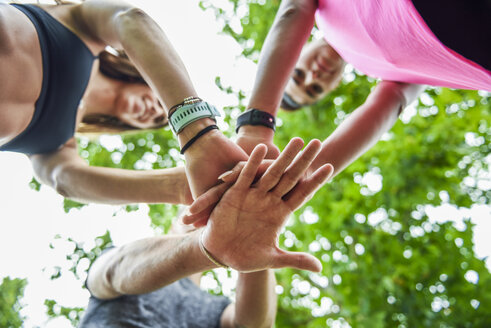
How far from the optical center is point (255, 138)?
4.57 feet

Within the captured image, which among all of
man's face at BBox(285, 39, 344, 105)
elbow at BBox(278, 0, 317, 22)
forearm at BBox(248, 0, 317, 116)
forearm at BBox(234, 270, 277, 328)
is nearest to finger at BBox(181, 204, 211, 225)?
forearm at BBox(248, 0, 317, 116)

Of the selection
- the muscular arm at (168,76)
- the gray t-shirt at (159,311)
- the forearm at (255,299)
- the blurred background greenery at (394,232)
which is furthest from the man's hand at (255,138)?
the blurred background greenery at (394,232)

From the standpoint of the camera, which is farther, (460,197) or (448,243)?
(460,197)

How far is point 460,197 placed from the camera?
3.38 metres

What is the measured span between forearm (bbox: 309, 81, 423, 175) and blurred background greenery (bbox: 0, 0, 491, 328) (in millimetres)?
1699

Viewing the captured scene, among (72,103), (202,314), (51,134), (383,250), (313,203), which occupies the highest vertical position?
(72,103)

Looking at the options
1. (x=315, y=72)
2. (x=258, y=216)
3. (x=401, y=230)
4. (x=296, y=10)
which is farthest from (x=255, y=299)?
(x=401, y=230)

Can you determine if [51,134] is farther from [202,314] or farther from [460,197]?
[460,197]

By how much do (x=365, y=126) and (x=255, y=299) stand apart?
38.8 inches

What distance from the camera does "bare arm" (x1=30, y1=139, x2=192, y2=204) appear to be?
1479 mm

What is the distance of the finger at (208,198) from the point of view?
1.11 metres

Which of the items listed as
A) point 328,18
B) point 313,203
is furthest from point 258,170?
point 313,203

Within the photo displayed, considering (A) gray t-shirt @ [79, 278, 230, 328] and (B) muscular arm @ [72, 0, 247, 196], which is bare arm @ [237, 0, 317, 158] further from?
(A) gray t-shirt @ [79, 278, 230, 328]

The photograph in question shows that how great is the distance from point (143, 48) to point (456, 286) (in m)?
2.88
